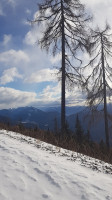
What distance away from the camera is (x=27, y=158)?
14.4ft

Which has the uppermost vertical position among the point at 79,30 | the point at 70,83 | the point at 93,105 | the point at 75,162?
the point at 79,30

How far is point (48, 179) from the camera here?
11.2 feet

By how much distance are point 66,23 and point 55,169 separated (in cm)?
1021

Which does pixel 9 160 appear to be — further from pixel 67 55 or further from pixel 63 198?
pixel 67 55

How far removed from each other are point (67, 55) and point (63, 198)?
1022 cm

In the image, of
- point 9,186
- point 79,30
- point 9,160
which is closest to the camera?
point 9,186

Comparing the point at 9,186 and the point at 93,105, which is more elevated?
the point at 93,105

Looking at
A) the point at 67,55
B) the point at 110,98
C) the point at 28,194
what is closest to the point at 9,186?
the point at 28,194

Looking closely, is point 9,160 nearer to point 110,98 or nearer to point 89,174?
point 89,174

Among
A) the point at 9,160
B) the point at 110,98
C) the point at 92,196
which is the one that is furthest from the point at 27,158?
the point at 110,98

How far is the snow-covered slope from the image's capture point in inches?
115

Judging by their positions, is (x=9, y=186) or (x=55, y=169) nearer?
(x=9, y=186)

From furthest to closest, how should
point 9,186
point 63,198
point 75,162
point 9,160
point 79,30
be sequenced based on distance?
1. point 79,30
2. point 75,162
3. point 9,160
4. point 9,186
5. point 63,198

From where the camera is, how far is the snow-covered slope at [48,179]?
2910mm
